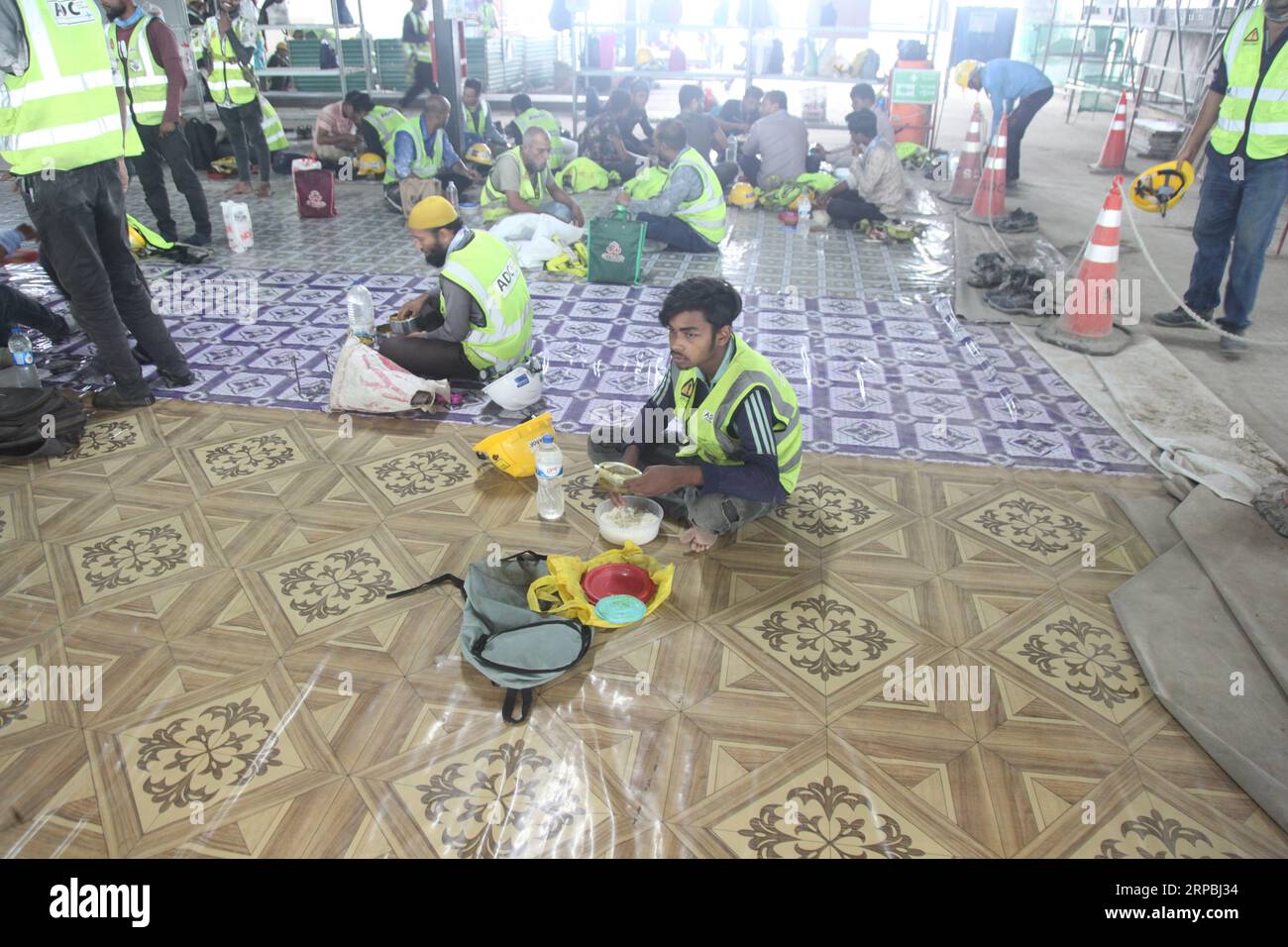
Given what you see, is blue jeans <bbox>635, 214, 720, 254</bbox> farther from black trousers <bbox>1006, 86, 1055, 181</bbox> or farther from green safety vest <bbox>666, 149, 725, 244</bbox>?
black trousers <bbox>1006, 86, 1055, 181</bbox>

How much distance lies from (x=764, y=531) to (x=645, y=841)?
132 cm

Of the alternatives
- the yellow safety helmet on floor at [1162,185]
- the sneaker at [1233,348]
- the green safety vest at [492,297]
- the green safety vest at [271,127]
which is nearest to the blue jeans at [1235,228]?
the sneaker at [1233,348]

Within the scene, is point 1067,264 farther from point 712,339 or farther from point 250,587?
point 250,587

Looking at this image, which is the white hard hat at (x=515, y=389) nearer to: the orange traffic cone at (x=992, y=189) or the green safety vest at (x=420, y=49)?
the orange traffic cone at (x=992, y=189)

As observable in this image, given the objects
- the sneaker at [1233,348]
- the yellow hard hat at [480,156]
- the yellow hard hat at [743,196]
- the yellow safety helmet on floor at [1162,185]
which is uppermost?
the yellow safety helmet on floor at [1162,185]

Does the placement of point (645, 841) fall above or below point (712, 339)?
below

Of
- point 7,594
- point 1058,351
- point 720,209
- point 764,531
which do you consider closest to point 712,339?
point 764,531

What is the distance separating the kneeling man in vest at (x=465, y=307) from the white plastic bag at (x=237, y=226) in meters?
2.64

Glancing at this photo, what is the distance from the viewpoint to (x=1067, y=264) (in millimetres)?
5691

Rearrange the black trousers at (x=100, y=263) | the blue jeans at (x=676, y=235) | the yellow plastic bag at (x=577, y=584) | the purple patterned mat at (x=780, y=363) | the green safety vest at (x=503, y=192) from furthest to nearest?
1. the green safety vest at (x=503, y=192)
2. the blue jeans at (x=676, y=235)
3. the purple patterned mat at (x=780, y=363)
4. the black trousers at (x=100, y=263)
5. the yellow plastic bag at (x=577, y=584)

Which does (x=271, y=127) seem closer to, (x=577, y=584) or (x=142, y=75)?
(x=142, y=75)

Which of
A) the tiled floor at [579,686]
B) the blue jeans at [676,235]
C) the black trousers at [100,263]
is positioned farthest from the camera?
the blue jeans at [676,235]

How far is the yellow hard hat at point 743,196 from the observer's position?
24.6 ft

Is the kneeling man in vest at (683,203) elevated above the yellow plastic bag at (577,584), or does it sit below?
above
